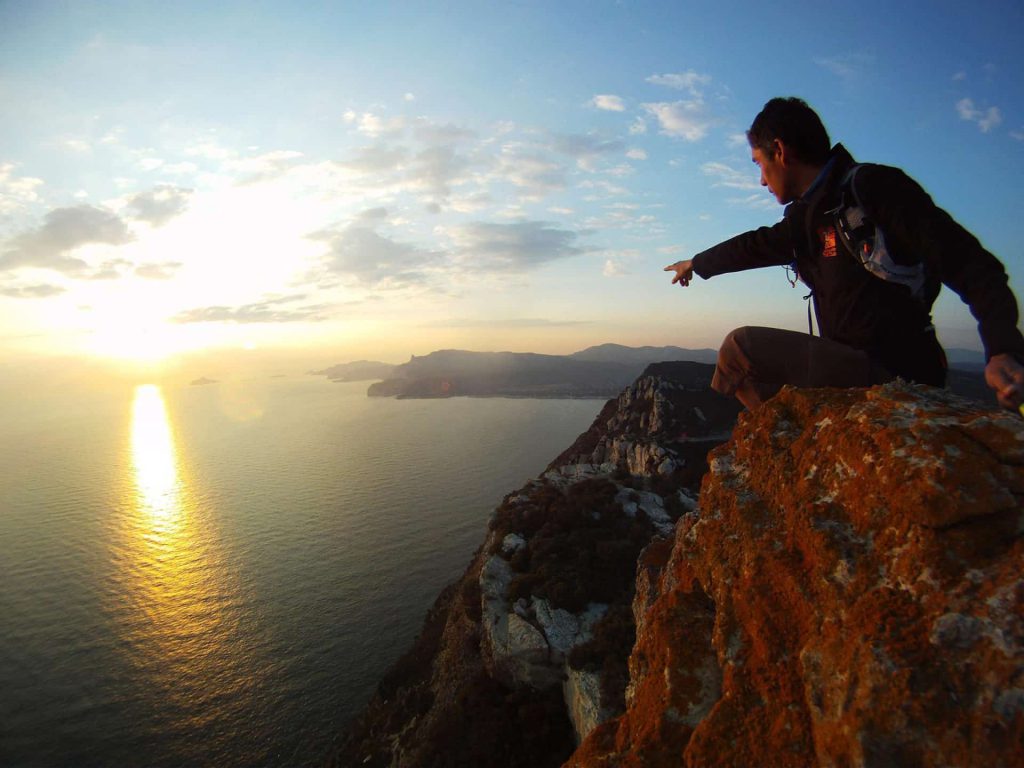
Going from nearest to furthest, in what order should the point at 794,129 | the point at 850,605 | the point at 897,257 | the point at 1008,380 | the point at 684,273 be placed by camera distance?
1. the point at 1008,380
2. the point at 850,605
3. the point at 897,257
4. the point at 794,129
5. the point at 684,273

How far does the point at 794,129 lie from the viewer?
3.83 metres

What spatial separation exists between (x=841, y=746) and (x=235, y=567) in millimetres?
66971

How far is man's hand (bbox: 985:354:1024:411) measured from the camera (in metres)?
2.57

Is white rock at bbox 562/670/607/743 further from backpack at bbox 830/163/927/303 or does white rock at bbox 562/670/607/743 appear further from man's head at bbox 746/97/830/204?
man's head at bbox 746/97/830/204

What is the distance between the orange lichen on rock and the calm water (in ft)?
124

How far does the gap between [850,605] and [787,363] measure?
6.79 feet

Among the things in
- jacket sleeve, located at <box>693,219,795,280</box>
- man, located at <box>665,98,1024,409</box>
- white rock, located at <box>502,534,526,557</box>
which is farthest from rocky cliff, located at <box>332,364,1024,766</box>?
white rock, located at <box>502,534,526,557</box>

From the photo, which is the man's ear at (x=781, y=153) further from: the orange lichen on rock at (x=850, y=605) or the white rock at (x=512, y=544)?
the white rock at (x=512, y=544)

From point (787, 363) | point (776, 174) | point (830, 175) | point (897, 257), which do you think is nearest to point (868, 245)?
point (897, 257)

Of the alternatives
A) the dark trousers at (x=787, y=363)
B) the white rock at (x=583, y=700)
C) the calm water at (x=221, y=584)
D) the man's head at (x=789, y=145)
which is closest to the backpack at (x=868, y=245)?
the man's head at (x=789, y=145)

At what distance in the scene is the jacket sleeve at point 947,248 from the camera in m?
2.71

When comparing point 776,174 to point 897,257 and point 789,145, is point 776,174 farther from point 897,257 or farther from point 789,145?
point 897,257

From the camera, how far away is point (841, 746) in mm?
2670

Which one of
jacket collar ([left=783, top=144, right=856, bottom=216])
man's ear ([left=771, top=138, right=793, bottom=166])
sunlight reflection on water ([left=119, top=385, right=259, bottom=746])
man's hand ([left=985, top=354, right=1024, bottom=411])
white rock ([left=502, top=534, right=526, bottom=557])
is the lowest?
sunlight reflection on water ([left=119, top=385, right=259, bottom=746])
